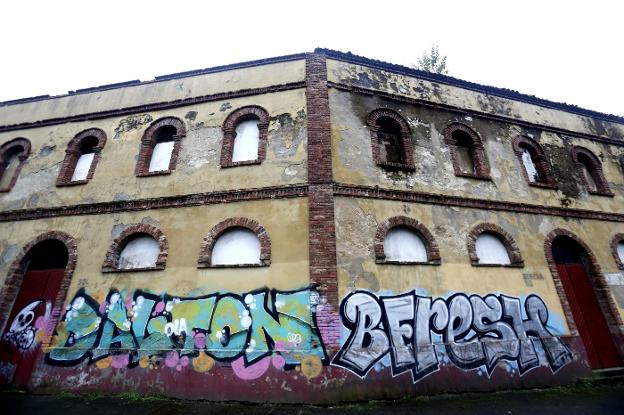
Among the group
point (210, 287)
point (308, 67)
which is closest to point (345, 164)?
point (308, 67)

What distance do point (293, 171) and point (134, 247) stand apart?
433 cm

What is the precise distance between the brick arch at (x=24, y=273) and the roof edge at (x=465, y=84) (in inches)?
332

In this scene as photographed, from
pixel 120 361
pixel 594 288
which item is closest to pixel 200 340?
pixel 120 361

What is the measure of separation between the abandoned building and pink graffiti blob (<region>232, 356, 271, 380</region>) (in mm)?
34

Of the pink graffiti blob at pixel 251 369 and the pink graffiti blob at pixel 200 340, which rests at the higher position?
the pink graffiti blob at pixel 200 340

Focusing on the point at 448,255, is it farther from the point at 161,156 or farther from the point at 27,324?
the point at 27,324

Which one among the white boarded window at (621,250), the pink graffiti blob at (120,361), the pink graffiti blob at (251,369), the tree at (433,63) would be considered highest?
the tree at (433,63)

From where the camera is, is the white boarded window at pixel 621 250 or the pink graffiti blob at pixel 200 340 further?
the white boarded window at pixel 621 250

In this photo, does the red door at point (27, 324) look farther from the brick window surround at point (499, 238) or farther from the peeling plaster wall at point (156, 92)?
the brick window surround at point (499, 238)

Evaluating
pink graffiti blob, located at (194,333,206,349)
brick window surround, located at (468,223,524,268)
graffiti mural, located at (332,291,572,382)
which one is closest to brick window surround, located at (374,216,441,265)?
graffiti mural, located at (332,291,572,382)

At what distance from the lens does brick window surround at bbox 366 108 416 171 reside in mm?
8266

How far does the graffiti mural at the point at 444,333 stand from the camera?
6.43 metres

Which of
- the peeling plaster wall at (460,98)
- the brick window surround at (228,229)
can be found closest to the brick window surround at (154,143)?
the brick window surround at (228,229)

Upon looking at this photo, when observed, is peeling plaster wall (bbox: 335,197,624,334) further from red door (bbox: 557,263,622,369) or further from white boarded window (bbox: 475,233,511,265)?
red door (bbox: 557,263,622,369)
